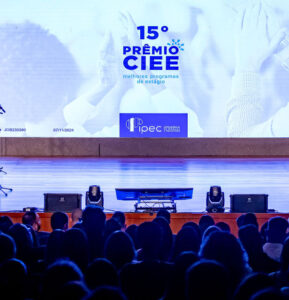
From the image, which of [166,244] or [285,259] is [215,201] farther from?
[285,259]

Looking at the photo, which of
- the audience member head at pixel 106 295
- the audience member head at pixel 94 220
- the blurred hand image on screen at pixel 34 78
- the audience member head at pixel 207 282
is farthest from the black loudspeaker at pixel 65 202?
the blurred hand image on screen at pixel 34 78

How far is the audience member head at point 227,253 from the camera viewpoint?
2146 mm

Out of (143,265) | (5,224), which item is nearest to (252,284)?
(143,265)

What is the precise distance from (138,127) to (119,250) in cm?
790

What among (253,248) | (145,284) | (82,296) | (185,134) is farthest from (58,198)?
(185,134)

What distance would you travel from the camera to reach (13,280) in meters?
1.97

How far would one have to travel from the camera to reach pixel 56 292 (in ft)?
5.59

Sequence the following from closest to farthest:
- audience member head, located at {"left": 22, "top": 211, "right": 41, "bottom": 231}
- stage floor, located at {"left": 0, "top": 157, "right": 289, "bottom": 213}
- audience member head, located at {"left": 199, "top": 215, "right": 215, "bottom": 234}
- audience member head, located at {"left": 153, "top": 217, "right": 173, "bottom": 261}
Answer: audience member head, located at {"left": 153, "top": 217, "right": 173, "bottom": 261}
audience member head, located at {"left": 199, "top": 215, "right": 215, "bottom": 234}
audience member head, located at {"left": 22, "top": 211, "right": 41, "bottom": 231}
stage floor, located at {"left": 0, "top": 157, "right": 289, "bottom": 213}

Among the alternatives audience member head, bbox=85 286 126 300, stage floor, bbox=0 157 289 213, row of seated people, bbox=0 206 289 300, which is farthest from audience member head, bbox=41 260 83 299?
stage floor, bbox=0 157 289 213

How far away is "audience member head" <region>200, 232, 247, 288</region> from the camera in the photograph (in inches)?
84.5

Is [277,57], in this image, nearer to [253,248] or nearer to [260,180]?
[260,180]

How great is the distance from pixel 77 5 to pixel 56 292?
9.28 metres

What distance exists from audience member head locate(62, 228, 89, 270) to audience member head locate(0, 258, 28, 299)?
37 cm

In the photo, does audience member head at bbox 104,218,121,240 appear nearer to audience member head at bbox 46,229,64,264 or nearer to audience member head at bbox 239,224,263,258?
audience member head at bbox 46,229,64,264
